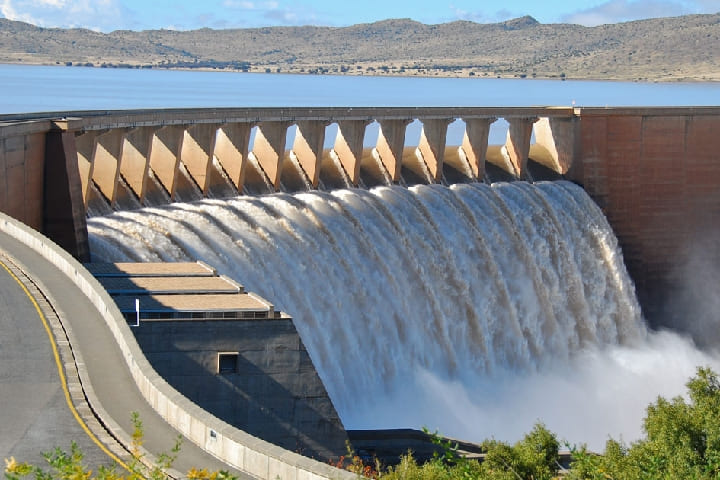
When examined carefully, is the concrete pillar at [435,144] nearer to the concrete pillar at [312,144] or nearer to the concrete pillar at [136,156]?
the concrete pillar at [312,144]

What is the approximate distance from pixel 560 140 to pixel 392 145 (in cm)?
729

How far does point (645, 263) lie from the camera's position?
44.3m

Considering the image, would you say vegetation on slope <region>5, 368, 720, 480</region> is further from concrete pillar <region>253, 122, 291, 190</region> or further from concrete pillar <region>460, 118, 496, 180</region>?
concrete pillar <region>460, 118, 496, 180</region>

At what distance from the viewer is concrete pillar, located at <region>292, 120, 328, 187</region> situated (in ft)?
122

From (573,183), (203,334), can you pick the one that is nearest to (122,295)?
(203,334)

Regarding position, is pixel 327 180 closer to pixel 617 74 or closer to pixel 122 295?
pixel 122 295

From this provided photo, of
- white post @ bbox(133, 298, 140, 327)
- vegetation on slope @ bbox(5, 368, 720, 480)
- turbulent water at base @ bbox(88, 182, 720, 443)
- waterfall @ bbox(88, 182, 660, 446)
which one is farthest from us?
turbulent water at base @ bbox(88, 182, 720, 443)

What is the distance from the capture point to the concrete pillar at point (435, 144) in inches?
1622

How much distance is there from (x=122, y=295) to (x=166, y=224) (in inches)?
300

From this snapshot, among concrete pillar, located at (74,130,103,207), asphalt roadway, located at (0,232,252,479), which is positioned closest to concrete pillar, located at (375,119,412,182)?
concrete pillar, located at (74,130,103,207)

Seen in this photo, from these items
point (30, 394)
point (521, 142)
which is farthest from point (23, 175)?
point (521, 142)

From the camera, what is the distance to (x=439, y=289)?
35031 millimetres

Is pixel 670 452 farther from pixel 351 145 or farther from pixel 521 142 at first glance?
pixel 521 142

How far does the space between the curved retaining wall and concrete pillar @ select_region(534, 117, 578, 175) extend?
27645 millimetres
